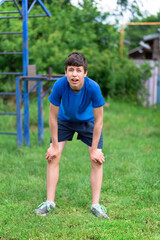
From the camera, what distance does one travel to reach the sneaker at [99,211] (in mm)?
3027

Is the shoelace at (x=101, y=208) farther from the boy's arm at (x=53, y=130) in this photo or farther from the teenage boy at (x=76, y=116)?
the boy's arm at (x=53, y=130)

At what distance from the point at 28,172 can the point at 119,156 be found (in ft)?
5.33

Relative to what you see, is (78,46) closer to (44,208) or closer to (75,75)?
(75,75)

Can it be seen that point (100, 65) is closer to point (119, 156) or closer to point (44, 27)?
point (44, 27)

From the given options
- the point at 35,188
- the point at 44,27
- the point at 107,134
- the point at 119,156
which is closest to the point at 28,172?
the point at 35,188

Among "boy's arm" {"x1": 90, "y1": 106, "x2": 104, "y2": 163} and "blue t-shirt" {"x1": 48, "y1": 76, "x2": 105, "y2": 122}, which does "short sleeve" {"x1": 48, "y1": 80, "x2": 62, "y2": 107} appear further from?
"boy's arm" {"x1": 90, "y1": 106, "x2": 104, "y2": 163}

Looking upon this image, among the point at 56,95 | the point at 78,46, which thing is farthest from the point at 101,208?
the point at 78,46

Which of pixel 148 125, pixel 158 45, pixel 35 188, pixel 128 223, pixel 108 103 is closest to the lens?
pixel 128 223

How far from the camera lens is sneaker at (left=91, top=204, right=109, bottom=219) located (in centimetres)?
303

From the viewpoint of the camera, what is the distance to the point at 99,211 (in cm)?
305

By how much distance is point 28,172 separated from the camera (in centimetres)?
436

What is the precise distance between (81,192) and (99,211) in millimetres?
650

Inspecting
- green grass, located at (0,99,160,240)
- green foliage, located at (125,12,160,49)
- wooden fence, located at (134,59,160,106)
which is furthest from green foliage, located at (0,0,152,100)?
green foliage, located at (125,12,160,49)

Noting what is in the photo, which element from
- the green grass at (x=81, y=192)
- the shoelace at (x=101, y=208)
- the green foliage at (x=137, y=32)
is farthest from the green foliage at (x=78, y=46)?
the green foliage at (x=137, y=32)
